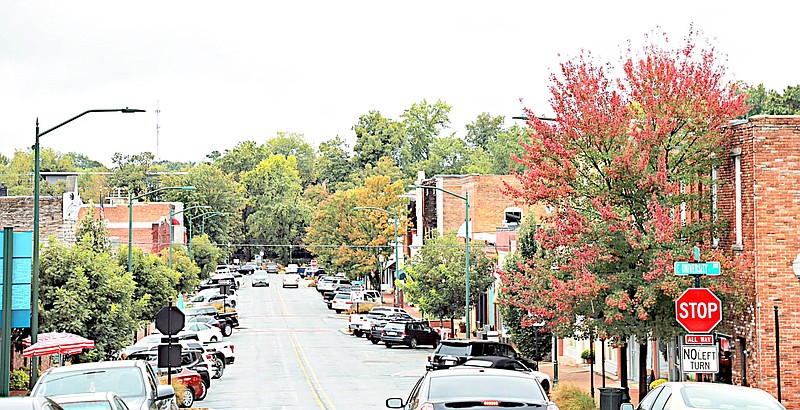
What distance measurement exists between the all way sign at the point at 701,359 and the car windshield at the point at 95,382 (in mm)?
9208

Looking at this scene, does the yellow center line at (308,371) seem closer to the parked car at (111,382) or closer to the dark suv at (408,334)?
the dark suv at (408,334)

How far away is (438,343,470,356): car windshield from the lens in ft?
111

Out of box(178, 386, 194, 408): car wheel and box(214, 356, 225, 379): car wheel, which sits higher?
box(178, 386, 194, 408): car wheel

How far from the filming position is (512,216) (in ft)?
204

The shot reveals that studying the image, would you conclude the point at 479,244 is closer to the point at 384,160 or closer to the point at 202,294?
the point at 202,294

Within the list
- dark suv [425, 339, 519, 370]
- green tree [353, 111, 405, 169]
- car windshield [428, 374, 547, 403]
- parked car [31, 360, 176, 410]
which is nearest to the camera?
car windshield [428, 374, 547, 403]

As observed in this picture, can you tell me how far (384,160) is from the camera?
137750 mm

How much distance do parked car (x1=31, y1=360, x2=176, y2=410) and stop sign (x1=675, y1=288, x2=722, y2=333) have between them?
29.6 feet

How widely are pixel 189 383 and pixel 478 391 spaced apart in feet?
62.4

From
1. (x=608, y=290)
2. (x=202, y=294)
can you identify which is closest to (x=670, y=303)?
(x=608, y=290)

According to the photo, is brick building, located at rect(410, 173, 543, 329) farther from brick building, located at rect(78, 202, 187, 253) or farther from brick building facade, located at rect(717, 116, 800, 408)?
brick building facade, located at rect(717, 116, 800, 408)

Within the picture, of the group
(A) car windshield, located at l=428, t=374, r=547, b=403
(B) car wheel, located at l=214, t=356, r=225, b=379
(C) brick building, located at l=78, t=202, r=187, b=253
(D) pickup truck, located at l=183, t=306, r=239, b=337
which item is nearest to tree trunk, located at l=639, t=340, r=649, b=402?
(A) car windshield, located at l=428, t=374, r=547, b=403

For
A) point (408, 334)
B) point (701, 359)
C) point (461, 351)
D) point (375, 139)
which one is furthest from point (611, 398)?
point (375, 139)

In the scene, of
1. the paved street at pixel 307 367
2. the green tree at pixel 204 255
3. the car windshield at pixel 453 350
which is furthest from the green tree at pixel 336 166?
the car windshield at pixel 453 350
